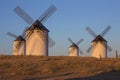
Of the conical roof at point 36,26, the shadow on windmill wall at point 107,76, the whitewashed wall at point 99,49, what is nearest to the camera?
the shadow on windmill wall at point 107,76

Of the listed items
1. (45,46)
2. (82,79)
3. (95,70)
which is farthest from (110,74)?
(45,46)

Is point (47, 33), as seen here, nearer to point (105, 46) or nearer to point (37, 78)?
point (105, 46)

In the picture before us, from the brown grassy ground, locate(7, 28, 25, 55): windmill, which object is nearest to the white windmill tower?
locate(7, 28, 25, 55): windmill

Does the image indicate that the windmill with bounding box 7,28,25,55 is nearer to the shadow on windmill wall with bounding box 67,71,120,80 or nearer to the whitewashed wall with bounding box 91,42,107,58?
the whitewashed wall with bounding box 91,42,107,58

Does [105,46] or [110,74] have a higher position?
[105,46]

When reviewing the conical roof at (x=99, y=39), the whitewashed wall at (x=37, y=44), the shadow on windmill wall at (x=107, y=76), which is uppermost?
the conical roof at (x=99, y=39)

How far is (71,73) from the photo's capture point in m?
31.7

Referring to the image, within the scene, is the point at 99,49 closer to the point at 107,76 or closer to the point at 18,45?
the point at 18,45

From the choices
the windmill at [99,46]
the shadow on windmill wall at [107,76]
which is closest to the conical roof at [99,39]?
the windmill at [99,46]

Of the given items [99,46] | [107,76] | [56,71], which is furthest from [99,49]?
[107,76]

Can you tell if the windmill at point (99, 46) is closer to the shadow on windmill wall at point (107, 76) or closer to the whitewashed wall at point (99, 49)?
the whitewashed wall at point (99, 49)

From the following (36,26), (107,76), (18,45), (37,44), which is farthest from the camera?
(18,45)

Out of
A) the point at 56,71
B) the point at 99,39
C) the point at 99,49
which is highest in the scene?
the point at 99,39

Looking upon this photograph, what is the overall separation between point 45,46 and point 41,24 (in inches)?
135
